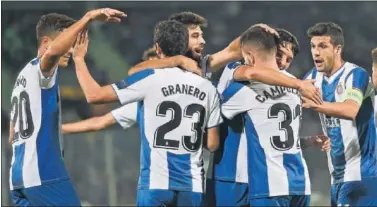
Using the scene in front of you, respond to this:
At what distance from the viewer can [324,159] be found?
11.5 metres

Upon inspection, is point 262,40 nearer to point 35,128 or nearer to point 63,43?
point 63,43

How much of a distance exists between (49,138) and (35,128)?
113 mm

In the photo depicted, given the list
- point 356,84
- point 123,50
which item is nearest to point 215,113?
point 356,84

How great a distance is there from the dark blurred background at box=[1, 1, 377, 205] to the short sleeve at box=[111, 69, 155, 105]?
18.8 ft

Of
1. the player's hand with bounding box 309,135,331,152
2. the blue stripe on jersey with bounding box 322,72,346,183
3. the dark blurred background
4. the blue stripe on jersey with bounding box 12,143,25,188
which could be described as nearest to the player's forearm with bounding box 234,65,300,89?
the player's hand with bounding box 309,135,331,152

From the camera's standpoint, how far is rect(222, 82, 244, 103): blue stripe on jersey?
631cm

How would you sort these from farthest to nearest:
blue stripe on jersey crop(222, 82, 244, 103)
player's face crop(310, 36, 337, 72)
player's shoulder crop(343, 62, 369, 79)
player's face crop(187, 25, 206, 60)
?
player's face crop(310, 36, 337, 72), player's shoulder crop(343, 62, 369, 79), player's face crop(187, 25, 206, 60), blue stripe on jersey crop(222, 82, 244, 103)

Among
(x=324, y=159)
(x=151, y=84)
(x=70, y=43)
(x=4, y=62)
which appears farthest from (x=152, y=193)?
(x=4, y=62)

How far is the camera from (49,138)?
6.19 m

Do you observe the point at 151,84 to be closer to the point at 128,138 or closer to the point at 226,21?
the point at 128,138

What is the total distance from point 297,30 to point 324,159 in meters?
2.20

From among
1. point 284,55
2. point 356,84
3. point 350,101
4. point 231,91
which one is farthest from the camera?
point 356,84

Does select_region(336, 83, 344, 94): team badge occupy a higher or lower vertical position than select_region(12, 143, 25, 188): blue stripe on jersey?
higher

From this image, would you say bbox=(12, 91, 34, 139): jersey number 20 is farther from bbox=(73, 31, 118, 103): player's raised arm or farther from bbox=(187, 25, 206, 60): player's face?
bbox=(187, 25, 206, 60): player's face
